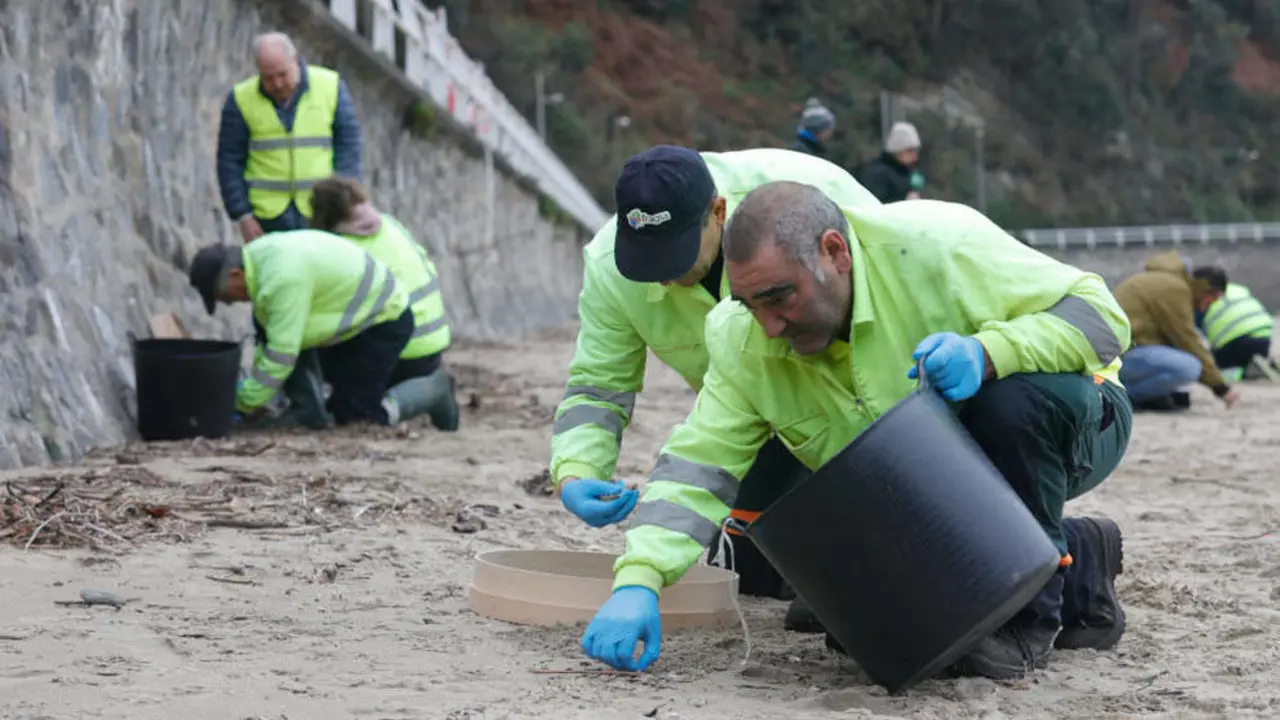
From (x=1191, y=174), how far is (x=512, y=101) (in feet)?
87.7

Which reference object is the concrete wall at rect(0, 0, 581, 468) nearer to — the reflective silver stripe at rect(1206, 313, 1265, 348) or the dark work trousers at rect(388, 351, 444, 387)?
the dark work trousers at rect(388, 351, 444, 387)

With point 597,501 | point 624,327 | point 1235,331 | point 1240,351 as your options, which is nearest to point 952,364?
point 597,501

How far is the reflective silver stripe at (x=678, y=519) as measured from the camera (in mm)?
3160

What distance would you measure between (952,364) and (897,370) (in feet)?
0.66

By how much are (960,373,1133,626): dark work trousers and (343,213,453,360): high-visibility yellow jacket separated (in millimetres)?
4355

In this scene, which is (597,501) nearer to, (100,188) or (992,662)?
(992,662)

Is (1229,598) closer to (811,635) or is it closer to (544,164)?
(811,635)

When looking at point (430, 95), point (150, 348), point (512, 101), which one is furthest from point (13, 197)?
point (512, 101)

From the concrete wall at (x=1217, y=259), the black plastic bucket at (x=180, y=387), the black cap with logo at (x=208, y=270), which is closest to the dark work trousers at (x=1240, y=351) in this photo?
the black cap with logo at (x=208, y=270)

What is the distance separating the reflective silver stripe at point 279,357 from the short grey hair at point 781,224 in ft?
12.7

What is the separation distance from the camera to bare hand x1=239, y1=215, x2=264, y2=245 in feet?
24.1

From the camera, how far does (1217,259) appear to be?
41.1m

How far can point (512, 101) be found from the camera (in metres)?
44.9

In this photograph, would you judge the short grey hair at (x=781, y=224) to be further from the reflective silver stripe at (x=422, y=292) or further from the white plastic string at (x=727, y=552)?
the reflective silver stripe at (x=422, y=292)
